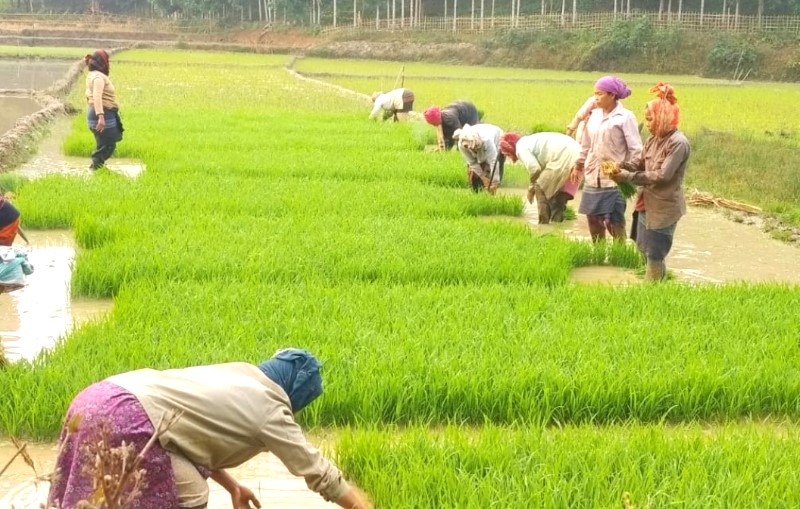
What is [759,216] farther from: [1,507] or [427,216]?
[1,507]

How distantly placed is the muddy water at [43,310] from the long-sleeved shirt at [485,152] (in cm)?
360

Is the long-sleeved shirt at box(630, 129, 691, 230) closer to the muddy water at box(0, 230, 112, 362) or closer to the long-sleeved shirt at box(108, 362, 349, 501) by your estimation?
the muddy water at box(0, 230, 112, 362)

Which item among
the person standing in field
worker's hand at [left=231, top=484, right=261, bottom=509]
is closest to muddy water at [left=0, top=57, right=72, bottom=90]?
the person standing in field

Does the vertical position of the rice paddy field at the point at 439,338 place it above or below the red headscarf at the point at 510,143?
below

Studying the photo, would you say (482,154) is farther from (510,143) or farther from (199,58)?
(199,58)

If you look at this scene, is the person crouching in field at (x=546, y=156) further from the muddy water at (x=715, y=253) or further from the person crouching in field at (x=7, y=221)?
the person crouching in field at (x=7, y=221)

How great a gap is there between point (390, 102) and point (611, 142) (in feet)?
28.9

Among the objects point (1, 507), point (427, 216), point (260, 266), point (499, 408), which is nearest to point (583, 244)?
point (427, 216)

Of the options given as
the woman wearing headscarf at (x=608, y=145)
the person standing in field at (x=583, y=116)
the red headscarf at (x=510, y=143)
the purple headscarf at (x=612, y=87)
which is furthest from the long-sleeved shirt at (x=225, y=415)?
the person standing in field at (x=583, y=116)

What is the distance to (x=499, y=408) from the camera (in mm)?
3908

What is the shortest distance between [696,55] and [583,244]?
2999cm

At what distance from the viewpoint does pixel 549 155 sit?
7.52 m

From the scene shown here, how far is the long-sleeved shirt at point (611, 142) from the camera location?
6.59m

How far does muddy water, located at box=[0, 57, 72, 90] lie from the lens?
24.7m
